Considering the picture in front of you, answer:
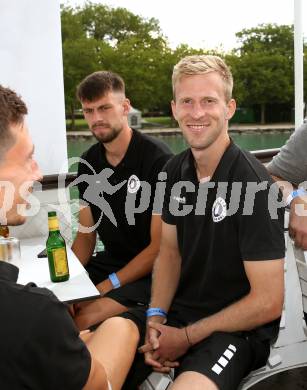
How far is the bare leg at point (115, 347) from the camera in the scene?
1.11 meters

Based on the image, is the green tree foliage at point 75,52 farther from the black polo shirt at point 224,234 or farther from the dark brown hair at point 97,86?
the black polo shirt at point 224,234

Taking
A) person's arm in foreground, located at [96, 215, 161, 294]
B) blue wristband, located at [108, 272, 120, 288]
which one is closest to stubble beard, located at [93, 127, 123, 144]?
person's arm in foreground, located at [96, 215, 161, 294]

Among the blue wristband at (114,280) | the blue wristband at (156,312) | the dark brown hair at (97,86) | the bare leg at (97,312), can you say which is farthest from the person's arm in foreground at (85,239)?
the blue wristband at (156,312)

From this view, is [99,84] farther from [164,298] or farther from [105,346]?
[105,346]

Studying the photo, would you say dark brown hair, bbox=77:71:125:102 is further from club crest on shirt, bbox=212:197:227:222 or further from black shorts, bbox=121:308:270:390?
black shorts, bbox=121:308:270:390

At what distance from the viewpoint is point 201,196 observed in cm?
145

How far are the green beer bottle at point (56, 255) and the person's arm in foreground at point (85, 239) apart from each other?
1.90 feet

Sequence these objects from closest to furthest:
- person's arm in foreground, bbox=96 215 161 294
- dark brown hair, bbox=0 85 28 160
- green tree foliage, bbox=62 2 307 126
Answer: dark brown hair, bbox=0 85 28 160
person's arm in foreground, bbox=96 215 161 294
green tree foliage, bbox=62 2 307 126

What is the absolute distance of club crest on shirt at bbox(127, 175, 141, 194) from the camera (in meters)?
2.04

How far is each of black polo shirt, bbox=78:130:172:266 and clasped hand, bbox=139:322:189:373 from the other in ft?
2.31

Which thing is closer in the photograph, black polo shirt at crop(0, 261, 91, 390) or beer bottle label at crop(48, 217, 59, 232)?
black polo shirt at crop(0, 261, 91, 390)

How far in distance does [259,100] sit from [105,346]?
33.3 meters

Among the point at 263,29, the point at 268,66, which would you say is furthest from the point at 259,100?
the point at 263,29

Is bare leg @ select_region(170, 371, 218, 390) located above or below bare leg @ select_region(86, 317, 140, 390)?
Answer: below
